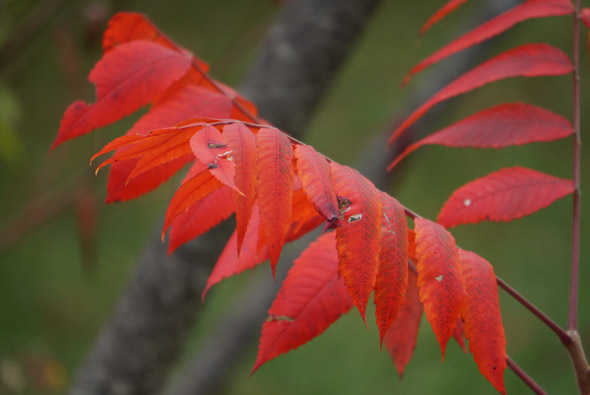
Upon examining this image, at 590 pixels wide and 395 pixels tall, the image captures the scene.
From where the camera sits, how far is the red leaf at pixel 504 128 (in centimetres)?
57

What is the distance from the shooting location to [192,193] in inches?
14.1

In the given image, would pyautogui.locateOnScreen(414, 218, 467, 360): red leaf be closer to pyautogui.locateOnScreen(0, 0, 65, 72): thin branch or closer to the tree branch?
the tree branch

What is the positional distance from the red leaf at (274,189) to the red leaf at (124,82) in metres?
0.21

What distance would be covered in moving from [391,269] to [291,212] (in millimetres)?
82

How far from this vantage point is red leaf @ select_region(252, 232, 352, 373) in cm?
43

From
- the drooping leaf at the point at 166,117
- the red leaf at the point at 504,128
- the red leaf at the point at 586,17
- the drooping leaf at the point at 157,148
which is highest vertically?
the red leaf at the point at 586,17

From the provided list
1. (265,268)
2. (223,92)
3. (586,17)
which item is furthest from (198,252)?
(586,17)

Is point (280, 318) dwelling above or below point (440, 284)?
below

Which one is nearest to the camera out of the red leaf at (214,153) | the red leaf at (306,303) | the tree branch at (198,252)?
the red leaf at (214,153)

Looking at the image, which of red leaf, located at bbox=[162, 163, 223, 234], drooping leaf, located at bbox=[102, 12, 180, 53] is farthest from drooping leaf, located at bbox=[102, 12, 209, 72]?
red leaf, located at bbox=[162, 163, 223, 234]

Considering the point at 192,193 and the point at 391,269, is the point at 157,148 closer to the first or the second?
the point at 192,193

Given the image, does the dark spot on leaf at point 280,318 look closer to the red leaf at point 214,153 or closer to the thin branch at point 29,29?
the red leaf at point 214,153

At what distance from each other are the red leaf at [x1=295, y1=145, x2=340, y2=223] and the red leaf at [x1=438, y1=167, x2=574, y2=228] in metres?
0.21

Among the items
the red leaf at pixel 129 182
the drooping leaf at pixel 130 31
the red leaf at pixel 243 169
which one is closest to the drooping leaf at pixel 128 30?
the drooping leaf at pixel 130 31
